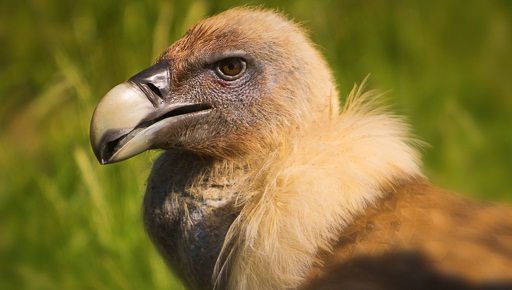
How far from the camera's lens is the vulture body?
186cm

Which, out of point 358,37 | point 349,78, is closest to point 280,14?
point 349,78

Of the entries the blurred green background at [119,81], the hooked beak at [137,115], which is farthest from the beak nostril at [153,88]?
the blurred green background at [119,81]

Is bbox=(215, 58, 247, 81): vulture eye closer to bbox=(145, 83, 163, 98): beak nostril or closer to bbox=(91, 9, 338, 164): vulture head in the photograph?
bbox=(91, 9, 338, 164): vulture head

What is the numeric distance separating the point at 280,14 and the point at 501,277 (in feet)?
3.81

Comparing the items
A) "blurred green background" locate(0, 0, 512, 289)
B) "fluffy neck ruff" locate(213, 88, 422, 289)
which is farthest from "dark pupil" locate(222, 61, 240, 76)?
"blurred green background" locate(0, 0, 512, 289)

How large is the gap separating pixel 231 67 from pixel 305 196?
49 cm

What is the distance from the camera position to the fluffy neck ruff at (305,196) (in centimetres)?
195

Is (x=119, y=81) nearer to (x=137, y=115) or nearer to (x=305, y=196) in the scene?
(x=137, y=115)

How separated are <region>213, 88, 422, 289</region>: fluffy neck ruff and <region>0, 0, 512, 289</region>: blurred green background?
2.37 feet

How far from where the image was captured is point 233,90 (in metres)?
2.26

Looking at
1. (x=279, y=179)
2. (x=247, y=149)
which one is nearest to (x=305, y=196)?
(x=279, y=179)

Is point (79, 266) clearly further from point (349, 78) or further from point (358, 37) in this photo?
point (358, 37)

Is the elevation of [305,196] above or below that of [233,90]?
below

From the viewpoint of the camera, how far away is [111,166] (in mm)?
3492
